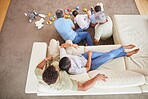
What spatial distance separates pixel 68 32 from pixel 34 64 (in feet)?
2.63

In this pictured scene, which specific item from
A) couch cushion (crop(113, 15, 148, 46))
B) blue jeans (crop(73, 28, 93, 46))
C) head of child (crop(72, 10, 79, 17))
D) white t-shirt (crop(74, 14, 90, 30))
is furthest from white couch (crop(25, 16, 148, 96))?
head of child (crop(72, 10, 79, 17))

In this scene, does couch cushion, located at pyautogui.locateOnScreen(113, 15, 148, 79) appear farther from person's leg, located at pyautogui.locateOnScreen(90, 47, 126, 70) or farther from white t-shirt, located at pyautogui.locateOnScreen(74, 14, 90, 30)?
white t-shirt, located at pyautogui.locateOnScreen(74, 14, 90, 30)

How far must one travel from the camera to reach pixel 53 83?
195 cm

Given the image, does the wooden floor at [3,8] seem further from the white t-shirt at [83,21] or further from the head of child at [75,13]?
the white t-shirt at [83,21]

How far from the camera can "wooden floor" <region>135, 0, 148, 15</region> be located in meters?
3.77

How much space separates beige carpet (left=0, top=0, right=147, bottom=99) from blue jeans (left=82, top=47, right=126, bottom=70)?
0.43 metres

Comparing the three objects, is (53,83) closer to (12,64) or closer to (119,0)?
(12,64)

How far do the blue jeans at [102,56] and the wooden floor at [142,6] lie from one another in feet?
4.92

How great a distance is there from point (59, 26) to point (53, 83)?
119cm

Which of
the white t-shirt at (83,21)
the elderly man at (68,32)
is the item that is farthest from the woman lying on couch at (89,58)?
the white t-shirt at (83,21)

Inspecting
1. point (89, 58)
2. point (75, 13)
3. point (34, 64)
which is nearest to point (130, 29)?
point (89, 58)

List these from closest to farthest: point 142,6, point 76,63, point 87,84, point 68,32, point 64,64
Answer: point 87,84
point 64,64
point 76,63
point 68,32
point 142,6

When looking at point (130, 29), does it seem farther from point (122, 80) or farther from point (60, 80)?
point (60, 80)

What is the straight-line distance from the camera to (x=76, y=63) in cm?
236
